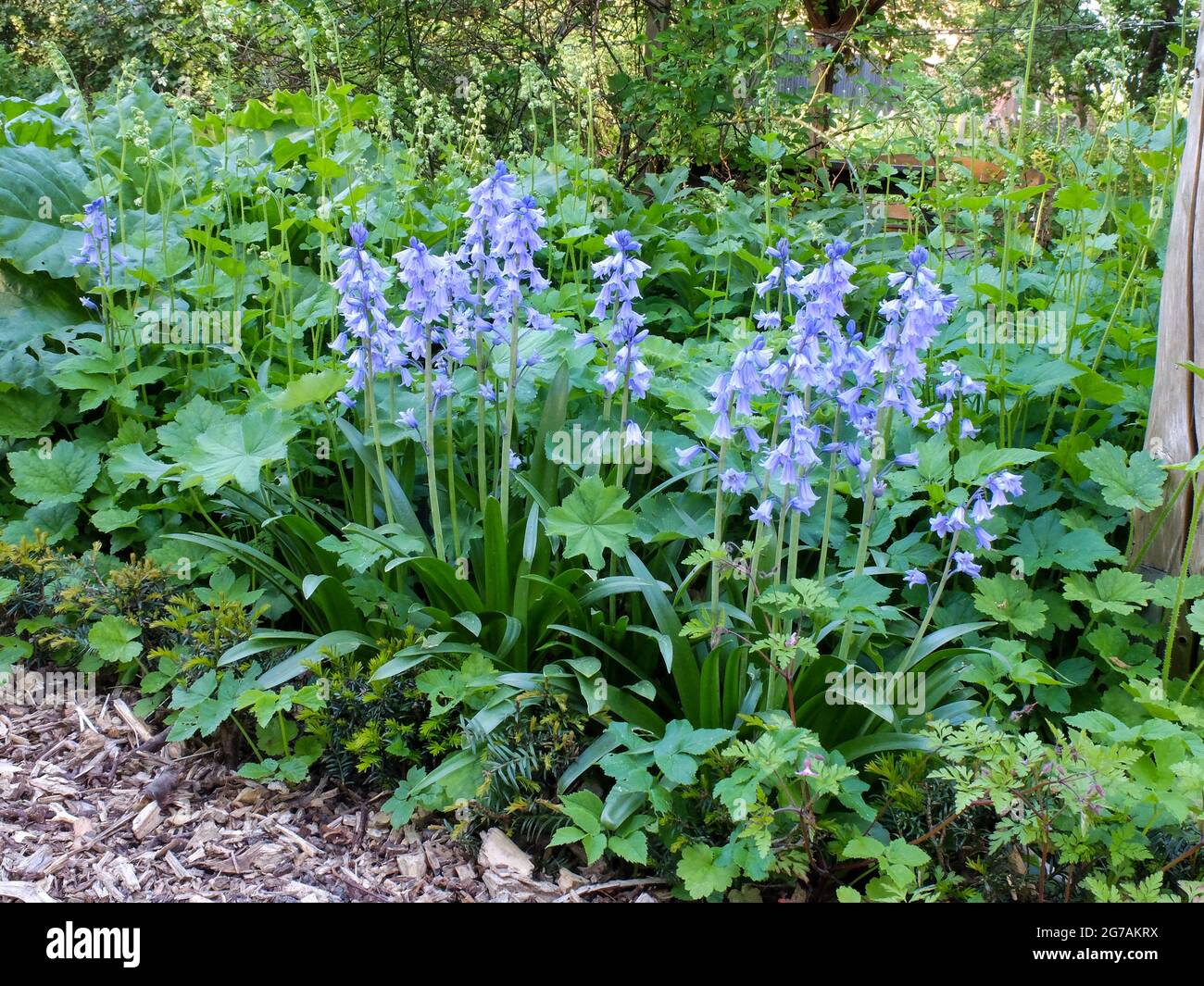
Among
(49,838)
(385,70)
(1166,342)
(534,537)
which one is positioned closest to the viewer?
(49,838)

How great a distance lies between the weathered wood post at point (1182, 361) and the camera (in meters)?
2.63

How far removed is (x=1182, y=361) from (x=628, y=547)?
65.6 inches

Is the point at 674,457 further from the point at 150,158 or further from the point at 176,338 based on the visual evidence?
the point at 150,158

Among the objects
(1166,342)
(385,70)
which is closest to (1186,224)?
(1166,342)

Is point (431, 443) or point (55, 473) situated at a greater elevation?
point (431, 443)

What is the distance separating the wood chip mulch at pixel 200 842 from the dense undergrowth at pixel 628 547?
3.7 inches

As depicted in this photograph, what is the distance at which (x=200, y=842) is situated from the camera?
230 centimetres

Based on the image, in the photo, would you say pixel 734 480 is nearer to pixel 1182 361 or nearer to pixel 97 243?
pixel 1182 361

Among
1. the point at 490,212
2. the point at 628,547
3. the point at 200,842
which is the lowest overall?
the point at 200,842

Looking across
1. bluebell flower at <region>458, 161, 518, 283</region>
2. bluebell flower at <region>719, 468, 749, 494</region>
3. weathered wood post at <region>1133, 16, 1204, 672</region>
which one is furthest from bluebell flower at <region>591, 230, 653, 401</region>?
weathered wood post at <region>1133, 16, 1204, 672</region>

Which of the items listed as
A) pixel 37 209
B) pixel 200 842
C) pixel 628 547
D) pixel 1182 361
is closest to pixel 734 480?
pixel 628 547

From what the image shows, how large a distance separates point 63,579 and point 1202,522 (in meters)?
3.31

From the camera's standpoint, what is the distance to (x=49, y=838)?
2.28m

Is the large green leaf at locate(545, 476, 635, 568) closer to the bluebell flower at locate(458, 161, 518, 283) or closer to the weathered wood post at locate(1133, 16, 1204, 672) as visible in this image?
the bluebell flower at locate(458, 161, 518, 283)
